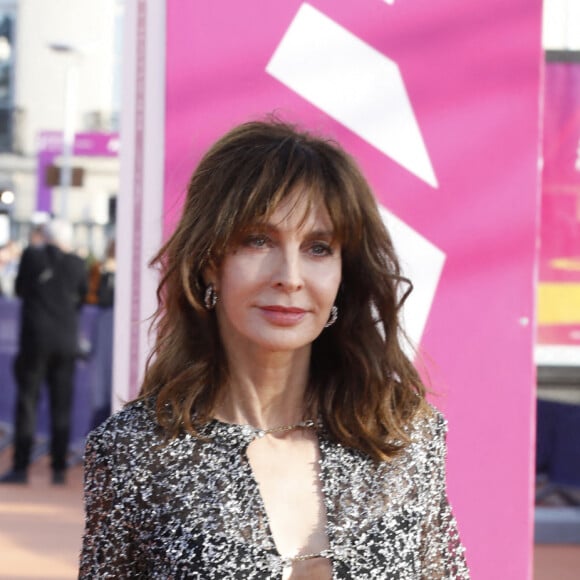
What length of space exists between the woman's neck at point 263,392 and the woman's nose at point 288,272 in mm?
155

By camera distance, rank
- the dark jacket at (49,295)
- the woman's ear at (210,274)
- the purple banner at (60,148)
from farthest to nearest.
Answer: the purple banner at (60,148) < the dark jacket at (49,295) < the woman's ear at (210,274)

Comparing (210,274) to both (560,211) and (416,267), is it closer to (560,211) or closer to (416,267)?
(416,267)

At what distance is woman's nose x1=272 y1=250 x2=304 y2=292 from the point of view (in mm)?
1619

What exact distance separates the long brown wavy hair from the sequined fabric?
0.04 metres

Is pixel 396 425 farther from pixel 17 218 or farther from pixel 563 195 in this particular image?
pixel 17 218

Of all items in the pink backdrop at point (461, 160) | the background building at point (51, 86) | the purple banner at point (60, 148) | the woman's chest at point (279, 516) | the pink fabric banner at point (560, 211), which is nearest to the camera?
the woman's chest at point (279, 516)

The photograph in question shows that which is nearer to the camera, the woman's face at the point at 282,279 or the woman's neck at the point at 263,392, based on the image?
the woman's face at the point at 282,279

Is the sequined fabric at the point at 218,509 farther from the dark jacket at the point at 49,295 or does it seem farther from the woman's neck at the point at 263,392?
the dark jacket at the point at 49,295

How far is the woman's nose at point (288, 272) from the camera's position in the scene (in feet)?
5.31

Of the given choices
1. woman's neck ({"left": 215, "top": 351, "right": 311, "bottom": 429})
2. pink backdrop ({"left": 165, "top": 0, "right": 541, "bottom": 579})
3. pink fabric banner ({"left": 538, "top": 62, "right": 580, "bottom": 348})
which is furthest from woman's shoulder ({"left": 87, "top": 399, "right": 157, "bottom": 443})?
pink fabric banner ({"left": 538, "top": 62, "right": 580, "bottom": 348})

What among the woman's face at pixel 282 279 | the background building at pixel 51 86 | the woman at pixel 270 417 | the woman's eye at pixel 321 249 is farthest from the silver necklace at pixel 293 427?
the background building at pixel 51 86

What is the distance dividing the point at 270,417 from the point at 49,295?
567 centimetres

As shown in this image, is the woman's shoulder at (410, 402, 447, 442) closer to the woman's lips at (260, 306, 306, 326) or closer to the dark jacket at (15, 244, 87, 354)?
the woman's lips at (260, 306, 306, 326)

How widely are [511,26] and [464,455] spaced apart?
850mm
